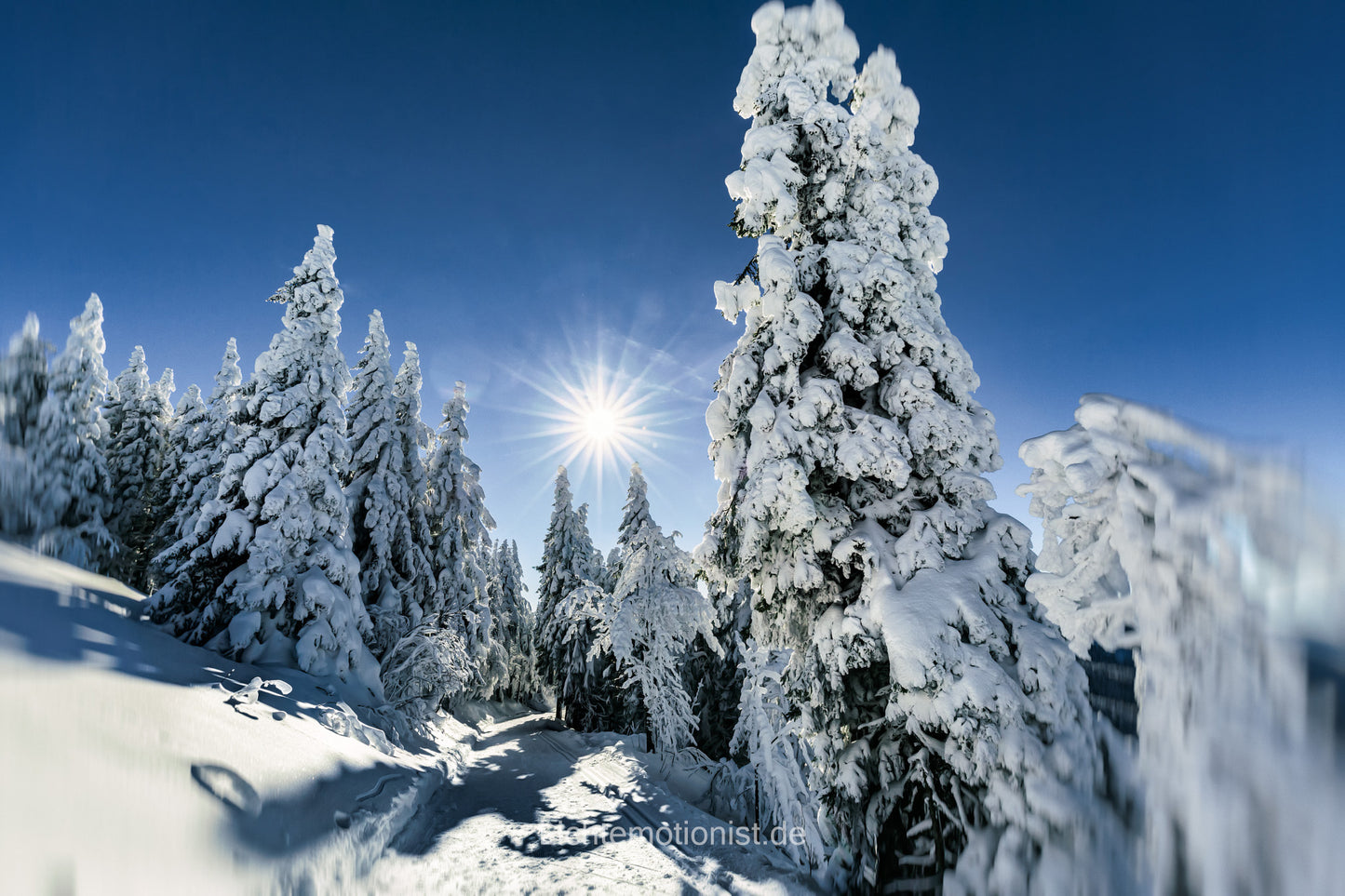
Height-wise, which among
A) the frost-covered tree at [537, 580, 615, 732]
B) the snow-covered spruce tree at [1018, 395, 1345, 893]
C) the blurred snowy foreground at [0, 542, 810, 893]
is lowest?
the frost-covered tree at [537, 580, 615, 732]

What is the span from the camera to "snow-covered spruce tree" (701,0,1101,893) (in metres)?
5.66

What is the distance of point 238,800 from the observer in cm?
520

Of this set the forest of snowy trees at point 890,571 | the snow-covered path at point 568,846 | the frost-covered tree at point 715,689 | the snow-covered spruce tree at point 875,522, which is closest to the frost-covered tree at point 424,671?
the forest of snowy trees at point 890,571

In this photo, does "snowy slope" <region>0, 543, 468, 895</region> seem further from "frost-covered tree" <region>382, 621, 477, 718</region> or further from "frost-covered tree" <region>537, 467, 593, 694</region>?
"frost-covered tree" <region>537, 467, 593, 694</region>

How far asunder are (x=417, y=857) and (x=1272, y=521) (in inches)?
393

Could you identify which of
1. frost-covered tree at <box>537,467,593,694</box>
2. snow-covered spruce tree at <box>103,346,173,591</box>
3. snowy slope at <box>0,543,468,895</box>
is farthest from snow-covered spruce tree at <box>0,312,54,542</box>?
frost-covered tree at <box>537,467,593,694</box>

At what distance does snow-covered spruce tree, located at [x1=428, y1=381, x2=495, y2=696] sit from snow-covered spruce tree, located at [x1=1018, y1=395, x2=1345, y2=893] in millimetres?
25013

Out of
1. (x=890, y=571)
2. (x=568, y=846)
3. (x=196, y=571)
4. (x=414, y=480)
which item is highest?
(x=414, y=480)

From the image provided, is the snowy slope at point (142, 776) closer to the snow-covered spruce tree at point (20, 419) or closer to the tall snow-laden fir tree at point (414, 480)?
the snow-covered spruce tree at point (20, 419)

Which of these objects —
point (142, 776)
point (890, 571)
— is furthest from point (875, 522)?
point (142, 776)

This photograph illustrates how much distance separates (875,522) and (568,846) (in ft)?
23.1

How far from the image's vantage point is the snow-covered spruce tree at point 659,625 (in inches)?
750

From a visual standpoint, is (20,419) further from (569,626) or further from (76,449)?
(569,626)

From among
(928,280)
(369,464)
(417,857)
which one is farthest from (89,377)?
(928,280)
